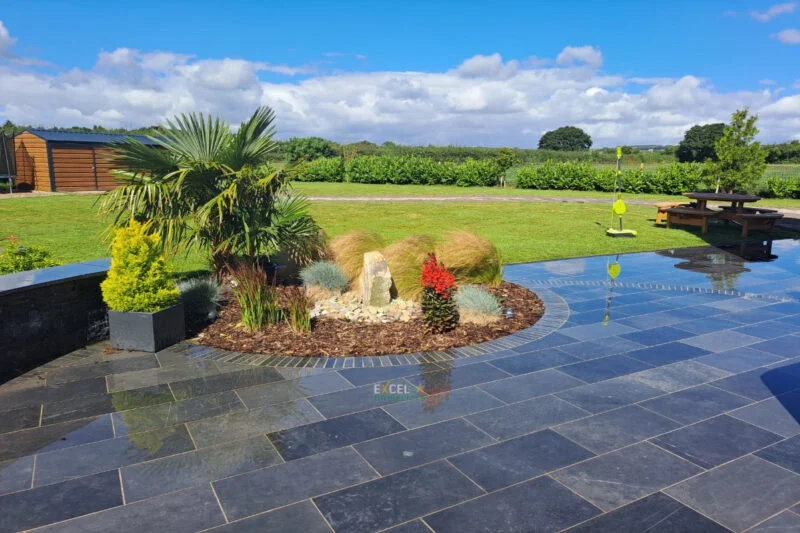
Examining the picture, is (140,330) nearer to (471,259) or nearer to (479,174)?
(471,259)

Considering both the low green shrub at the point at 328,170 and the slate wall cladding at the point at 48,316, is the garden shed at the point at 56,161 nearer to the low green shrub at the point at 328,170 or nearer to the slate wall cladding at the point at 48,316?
the low green shrub at the point at 328,170

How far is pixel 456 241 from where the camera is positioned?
8547 millimetres

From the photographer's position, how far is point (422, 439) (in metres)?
3.90

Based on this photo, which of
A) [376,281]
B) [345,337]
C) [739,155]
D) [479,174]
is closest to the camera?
[345,337]

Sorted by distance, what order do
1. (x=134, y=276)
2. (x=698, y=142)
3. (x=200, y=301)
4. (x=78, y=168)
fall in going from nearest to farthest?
(x=134, y=276)
(x=200, y=301)
(x=78, y=168)
(x=698, y=142)

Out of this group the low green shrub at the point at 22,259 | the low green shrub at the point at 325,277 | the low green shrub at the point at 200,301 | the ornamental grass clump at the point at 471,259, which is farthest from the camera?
the ornamental grass clump at the point at 471,259

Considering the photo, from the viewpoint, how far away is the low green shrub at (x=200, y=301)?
6.70m

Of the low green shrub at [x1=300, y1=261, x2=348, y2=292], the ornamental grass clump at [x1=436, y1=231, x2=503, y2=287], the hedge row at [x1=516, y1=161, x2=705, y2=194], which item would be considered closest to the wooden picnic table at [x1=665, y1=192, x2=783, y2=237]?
the ornamental grass clump at [x1=436, y1=231, x2=503, y2=287]

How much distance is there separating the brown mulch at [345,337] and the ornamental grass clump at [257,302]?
0.34 feet

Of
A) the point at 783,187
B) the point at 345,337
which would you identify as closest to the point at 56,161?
the point at 345,337

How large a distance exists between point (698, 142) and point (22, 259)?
7028cm

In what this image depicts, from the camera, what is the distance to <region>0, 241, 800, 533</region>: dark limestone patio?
10.1 feet

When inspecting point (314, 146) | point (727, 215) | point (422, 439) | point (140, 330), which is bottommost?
point (422, 439)

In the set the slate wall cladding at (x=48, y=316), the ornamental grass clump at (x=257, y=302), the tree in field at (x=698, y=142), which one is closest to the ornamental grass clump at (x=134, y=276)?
the slate wall cladding at (x=48, y=316)
